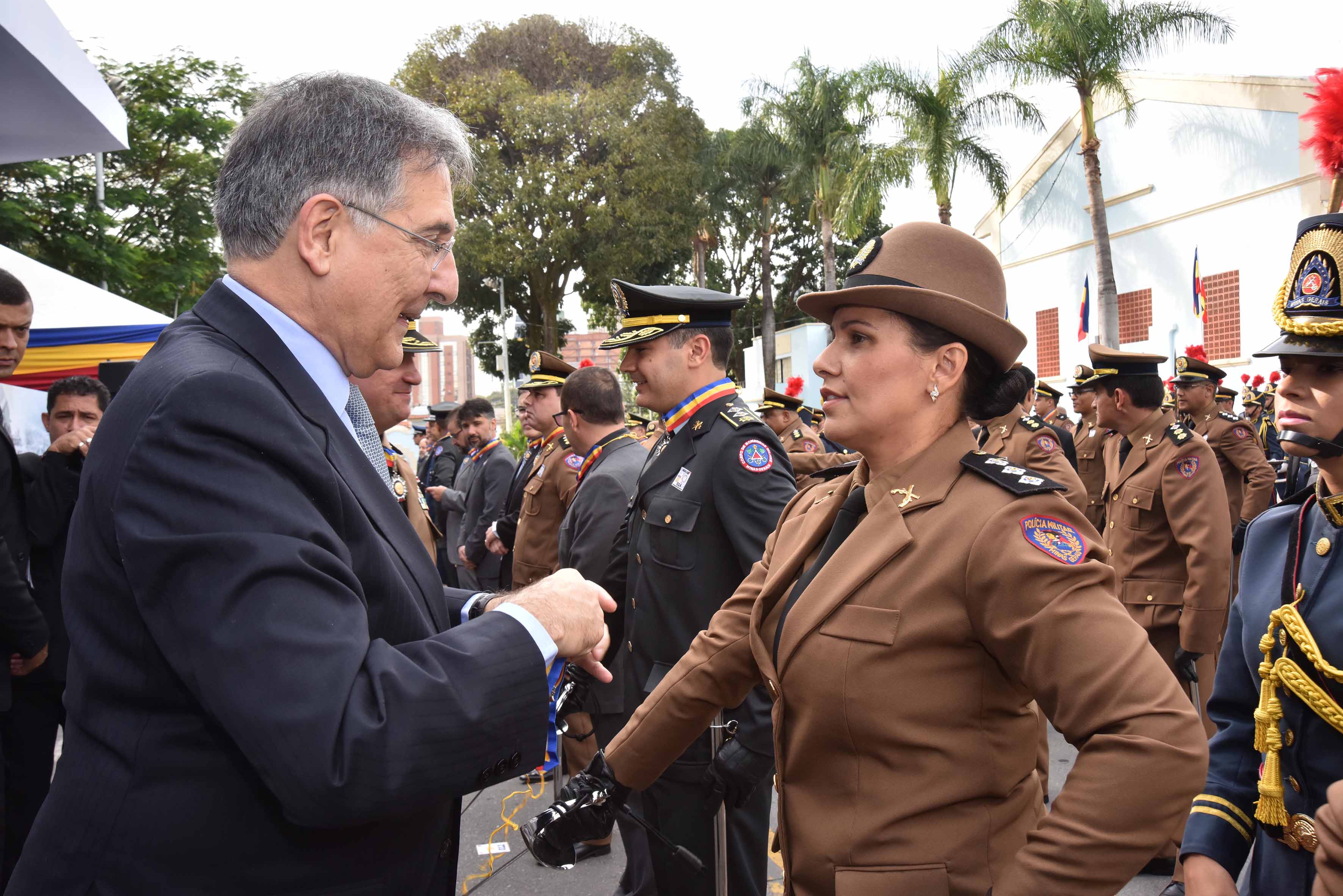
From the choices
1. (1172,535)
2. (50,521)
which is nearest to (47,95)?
(50,521)

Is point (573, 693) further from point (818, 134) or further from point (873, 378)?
point (818, 134)

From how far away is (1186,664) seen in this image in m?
5.24

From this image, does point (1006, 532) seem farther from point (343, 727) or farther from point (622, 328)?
point (622, 328)

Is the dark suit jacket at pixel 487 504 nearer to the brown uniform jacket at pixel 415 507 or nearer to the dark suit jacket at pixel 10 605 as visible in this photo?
the brown uniform jacket at pixel 415 507

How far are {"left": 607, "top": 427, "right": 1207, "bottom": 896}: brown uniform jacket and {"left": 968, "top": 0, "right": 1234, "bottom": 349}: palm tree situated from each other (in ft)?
72.0

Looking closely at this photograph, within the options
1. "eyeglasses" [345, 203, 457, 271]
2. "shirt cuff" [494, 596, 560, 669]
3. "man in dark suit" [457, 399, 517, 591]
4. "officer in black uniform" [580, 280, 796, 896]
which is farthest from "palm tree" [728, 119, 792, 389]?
"shirt cuff" [494, 596, 560, 669]

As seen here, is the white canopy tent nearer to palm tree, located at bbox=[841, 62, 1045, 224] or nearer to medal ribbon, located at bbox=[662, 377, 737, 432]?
medal ribbon, located at bbox=[662, 377, 737, 432]

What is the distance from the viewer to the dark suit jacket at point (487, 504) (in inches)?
339

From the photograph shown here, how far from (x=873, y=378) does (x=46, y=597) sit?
4035 millimetres

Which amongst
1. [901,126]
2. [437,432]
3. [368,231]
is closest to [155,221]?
[437,432]

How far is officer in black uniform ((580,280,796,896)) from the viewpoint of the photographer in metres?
3.26

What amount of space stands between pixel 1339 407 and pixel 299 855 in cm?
229

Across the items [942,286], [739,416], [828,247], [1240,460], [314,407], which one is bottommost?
[1240,460]

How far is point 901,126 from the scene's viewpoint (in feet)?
80.5
